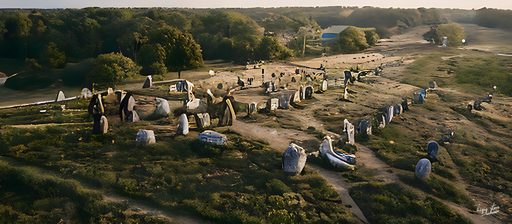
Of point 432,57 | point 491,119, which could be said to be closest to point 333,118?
point 491,119

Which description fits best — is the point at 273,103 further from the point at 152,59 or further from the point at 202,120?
the point at 152,59

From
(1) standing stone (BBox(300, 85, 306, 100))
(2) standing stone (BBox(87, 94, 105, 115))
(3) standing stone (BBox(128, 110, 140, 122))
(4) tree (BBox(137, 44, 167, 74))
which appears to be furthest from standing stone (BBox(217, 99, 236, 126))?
(4) tree (BBox(137, 44, 167, 74))

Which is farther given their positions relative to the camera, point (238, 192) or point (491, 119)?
point (491, 119)

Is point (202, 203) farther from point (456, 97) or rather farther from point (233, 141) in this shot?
point (456, 97)

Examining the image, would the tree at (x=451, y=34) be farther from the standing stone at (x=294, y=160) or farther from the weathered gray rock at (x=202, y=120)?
the standing stone at (x=294, y=160)

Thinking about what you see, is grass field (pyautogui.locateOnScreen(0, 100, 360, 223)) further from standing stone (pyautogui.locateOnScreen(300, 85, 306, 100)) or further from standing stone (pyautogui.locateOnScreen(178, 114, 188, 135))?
standing stone (pyautogui.locateOnScreen(300, 85, 306, 100))

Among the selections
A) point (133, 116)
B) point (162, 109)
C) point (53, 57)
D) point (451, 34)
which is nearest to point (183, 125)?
point (162, 109)

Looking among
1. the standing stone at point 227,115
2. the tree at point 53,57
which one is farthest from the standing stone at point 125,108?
the tree at point 53,57
